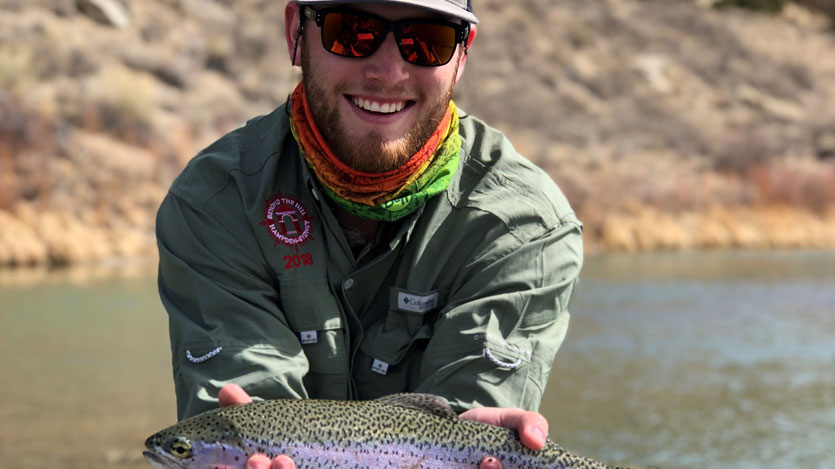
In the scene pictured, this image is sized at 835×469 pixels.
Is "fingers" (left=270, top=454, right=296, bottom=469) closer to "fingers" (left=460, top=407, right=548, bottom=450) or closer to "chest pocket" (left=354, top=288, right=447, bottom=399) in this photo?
"fingers" (left=460, top=407, right=548, bottom=450)

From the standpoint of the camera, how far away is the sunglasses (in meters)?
3.73

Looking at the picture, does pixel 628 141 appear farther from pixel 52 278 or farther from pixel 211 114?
pixel 52 278

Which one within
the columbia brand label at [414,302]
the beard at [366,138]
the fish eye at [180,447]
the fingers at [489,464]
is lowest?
the fingers at [489,464]

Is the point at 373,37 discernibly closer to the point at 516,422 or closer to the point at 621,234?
the point at 516,422

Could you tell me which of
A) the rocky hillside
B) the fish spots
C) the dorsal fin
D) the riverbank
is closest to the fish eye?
the fish spots

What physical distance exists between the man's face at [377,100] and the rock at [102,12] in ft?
100.0

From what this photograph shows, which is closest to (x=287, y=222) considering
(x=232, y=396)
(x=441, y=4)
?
(x=232, y=396)

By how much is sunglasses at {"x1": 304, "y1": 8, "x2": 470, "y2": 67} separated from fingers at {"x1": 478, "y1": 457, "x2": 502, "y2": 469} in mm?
1304

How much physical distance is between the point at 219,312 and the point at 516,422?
3.41 ft

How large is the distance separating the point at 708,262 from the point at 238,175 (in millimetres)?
20858

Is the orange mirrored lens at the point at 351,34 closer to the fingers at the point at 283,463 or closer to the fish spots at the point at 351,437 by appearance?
the fish spots at the point at 351,437

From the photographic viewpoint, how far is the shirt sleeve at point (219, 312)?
360 cm

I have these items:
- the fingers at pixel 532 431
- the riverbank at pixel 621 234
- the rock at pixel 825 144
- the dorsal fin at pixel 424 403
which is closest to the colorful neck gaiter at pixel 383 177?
the dorsal fin at pixel 424 403

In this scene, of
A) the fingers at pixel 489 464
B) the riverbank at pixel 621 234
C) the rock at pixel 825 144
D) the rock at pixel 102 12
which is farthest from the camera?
the rock at pixel 825 144
